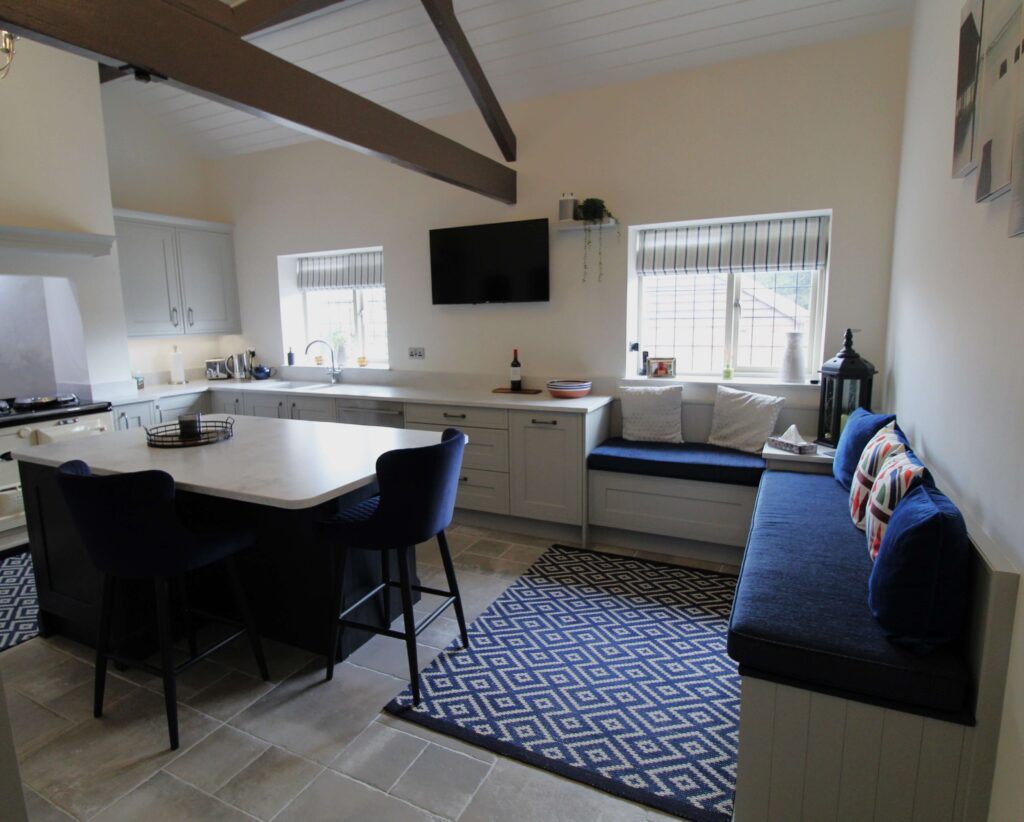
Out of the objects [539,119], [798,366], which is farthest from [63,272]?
[798,366]

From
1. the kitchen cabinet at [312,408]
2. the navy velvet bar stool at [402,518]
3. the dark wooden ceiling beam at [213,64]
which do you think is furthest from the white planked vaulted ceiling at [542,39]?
the navy velvet bar stool at [402,518]

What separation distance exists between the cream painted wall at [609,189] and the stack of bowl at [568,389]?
0.20 meters

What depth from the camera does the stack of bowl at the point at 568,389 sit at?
401 cm

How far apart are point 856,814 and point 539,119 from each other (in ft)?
13.4

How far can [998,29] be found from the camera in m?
1.60

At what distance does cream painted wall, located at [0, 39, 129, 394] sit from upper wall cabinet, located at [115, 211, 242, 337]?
0.34m

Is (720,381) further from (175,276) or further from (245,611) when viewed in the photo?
(175,276)

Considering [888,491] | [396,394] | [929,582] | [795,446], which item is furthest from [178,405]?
[929,582]

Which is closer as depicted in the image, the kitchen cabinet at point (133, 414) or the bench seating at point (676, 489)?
the bench seating at point (676, 489)

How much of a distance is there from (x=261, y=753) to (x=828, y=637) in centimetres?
184

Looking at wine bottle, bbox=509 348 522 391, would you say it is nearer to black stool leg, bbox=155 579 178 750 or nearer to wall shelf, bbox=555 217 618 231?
wall shelf, bbox=555 217 618 231

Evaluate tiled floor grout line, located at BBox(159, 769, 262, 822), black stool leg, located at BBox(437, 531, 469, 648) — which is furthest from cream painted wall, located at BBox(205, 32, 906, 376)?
tiled floor grout line, located at BBox(159, 769, 262, 822)

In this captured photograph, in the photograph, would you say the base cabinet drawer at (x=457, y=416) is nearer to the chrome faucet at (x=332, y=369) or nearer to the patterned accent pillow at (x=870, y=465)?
the chrome faucet at (x=332, y=369)

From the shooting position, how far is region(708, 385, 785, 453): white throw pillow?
3.57 metres
